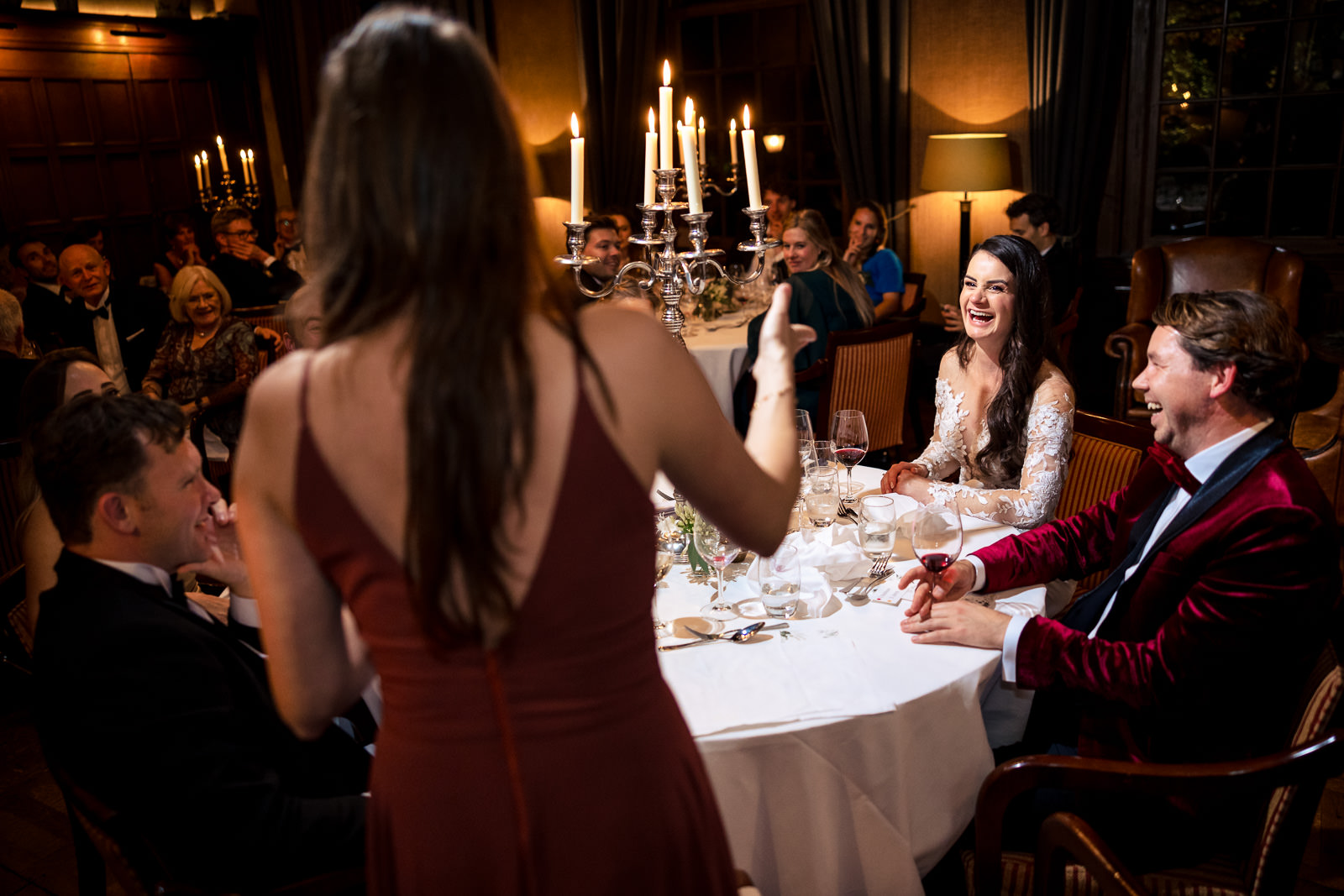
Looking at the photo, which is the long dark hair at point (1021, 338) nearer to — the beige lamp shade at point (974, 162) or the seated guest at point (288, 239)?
the beige lamp shade at point (974, 162)

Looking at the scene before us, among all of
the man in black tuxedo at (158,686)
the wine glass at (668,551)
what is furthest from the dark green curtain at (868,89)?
the man in black tuxedo at (158,686)

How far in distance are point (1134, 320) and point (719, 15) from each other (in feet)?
12.2

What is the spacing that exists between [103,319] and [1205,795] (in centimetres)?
495

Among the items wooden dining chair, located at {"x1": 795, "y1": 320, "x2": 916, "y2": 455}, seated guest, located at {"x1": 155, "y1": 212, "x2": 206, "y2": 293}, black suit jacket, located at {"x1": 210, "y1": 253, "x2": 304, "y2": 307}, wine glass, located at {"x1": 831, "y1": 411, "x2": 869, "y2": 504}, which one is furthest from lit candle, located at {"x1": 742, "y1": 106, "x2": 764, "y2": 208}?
seated guest, located at {"x1": 155, "y1": 212, "x2": 206, "y2": 293}

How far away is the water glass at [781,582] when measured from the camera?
1.70 metres

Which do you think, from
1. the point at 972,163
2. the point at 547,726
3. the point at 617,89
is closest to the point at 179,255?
the point at 617,89

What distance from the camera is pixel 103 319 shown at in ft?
15.4

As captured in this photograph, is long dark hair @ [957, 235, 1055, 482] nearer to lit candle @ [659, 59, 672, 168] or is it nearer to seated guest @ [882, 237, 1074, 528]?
seated guest @ [882, 237, 1074, 528]

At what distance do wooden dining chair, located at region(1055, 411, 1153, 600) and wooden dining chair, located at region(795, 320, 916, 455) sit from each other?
1.41m

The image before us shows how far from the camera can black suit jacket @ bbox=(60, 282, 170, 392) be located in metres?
4.66

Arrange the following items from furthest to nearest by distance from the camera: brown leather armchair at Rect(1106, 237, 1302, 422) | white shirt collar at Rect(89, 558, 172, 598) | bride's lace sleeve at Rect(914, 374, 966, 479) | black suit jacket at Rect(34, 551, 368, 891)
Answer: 1. brown leather armchair at Rect(1106, 237, 1302, 422)
2. bride's lace sleeve at Rect(914, 374, 966, 479)
3. white shirt collar at Rect(89, 558, 172, 598)
4. black suit jacket at Rect(34, 551, 368, 891)

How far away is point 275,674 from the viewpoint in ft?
3.08

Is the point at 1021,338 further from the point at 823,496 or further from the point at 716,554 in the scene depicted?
the point at 716,554

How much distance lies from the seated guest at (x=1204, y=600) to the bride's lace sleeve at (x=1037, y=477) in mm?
490
